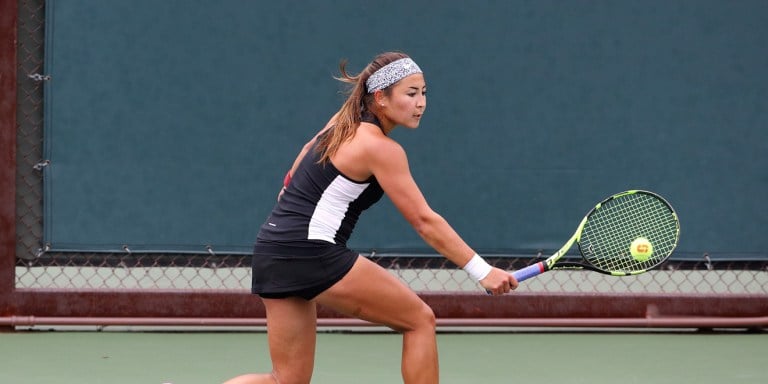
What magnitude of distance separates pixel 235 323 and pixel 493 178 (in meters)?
1.48

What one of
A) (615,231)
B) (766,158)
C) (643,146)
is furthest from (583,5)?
(615,231)

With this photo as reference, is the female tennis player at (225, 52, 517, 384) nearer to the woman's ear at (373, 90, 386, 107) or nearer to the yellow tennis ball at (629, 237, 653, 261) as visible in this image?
the woman's ear at (373, 90, 386, 107)

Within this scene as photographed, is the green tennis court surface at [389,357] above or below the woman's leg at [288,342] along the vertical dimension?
below

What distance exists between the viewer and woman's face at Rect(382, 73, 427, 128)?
13.5 feet

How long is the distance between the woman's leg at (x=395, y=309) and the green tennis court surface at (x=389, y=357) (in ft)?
4.92

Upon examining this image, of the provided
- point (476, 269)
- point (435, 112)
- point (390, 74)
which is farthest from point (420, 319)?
point (435, 112)

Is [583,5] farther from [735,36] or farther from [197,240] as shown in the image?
[197,240]

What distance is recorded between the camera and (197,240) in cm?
662

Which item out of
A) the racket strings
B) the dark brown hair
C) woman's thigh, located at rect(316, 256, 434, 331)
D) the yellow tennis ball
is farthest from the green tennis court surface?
the dark brown hair

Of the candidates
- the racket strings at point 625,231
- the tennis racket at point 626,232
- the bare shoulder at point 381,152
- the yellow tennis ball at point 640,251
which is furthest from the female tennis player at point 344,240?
the racket strings at point 625,231

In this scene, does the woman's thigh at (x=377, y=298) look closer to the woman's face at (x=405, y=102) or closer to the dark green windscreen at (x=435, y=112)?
the woman's face at (x=405, y=102)

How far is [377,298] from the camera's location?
3.98m

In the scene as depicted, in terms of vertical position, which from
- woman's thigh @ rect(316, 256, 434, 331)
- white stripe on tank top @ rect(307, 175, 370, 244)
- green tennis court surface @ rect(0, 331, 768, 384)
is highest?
white stripe on tank top @ rect(307, 175, 370, 244)

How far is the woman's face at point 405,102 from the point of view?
411 cm
